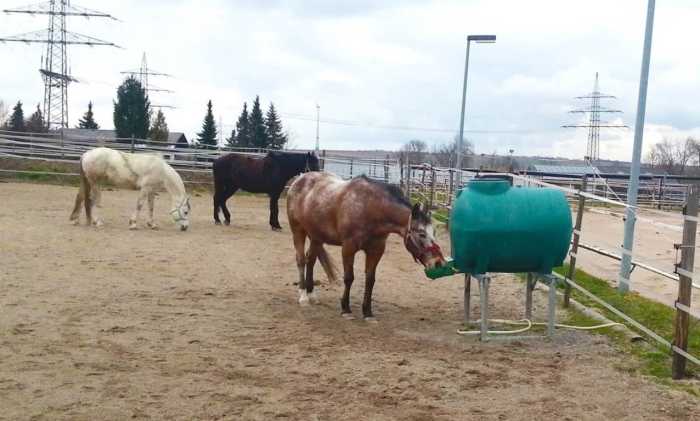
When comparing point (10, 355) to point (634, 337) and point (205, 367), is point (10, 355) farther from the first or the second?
point (634, 337)

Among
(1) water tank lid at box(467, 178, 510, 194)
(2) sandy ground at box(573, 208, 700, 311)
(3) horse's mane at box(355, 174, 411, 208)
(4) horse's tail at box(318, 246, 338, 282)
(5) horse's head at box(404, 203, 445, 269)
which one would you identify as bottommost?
(2) sandy ground at box(573, 208, 700, 311)

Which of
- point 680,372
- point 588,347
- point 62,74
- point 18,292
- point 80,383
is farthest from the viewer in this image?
point 62,74

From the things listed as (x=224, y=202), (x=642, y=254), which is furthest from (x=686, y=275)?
(x=224, y=202)

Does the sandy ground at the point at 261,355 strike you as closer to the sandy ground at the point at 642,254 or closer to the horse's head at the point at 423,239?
the horse's head at the point at 423,239

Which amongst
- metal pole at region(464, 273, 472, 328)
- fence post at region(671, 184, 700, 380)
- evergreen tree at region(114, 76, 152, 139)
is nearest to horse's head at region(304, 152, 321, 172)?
metal pole at region(464, 273, 472, 328)

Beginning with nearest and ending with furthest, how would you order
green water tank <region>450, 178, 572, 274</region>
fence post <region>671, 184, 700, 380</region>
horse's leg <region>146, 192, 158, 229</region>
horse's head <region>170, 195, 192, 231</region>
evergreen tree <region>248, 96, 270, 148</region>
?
fence post <region>671, 184, 700, 380</region> → green water tank <region>450, 178, 572, 274</region> → horse's head <region>170, 195, 192, 231</region> → horse's leg <region>146, 192, 158, 229</region> → evergreen tree <region>248, 96, 270, 148</region>

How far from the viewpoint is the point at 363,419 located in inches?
152

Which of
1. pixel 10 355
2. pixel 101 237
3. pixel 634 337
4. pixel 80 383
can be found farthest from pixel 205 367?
pixel 101 237

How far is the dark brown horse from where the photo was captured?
570 inches

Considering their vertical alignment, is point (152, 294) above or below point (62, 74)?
below

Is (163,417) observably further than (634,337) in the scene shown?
No

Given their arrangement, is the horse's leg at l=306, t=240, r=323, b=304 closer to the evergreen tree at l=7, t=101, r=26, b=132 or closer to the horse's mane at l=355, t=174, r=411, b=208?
the horse's mane at l=355, t=174, r=411, b=208

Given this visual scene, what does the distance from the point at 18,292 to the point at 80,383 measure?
10.3ft

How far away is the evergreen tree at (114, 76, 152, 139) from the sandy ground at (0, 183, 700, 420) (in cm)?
3356
